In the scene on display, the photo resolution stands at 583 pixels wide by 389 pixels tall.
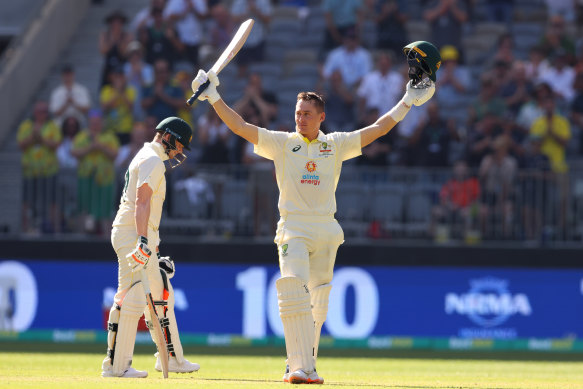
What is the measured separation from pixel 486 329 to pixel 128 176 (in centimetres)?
833

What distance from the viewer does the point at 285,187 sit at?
953cm

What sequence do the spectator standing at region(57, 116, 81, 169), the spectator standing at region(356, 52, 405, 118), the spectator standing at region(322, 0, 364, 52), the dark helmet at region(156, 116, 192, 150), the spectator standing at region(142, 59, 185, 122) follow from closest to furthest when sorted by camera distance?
the dark helmet at region(156, 116, 192, 150), the spectator standing at region(57, 116, 81, 169), the spectator standing at region(356, 52, 405, 118), the spectator standing at region(142, 59, 185, 122), the spectator standing at region(322, 0, 364, 52)

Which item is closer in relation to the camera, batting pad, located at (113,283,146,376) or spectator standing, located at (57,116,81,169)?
batting pad, located at (113,283,146,376)

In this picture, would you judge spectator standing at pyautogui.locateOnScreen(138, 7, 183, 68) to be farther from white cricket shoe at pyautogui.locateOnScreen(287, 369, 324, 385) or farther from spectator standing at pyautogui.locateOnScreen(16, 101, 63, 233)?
white cricket shoe at pyautogui.locateOnScreen(287, 369, 324, 385)

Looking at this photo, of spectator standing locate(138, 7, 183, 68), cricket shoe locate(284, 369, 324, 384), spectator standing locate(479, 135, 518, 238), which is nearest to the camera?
cricket shoe locate(284, 369, 324, 384)

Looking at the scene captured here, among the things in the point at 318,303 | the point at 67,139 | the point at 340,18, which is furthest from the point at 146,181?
the point at 340,18

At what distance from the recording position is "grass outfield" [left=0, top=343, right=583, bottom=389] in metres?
9.30

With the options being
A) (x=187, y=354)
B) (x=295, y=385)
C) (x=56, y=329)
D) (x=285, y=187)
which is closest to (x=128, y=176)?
(x=285, y=187)

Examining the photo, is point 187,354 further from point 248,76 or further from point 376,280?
point 248,76

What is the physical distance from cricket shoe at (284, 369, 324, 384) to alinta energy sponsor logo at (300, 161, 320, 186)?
1.61 metres

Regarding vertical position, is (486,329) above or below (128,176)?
below

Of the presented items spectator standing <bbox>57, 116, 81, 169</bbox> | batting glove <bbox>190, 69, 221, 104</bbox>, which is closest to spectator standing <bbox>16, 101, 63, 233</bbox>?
spectator standing <bbox>57, 116, 81, 169</bbox>

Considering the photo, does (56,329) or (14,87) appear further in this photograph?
(14,87)

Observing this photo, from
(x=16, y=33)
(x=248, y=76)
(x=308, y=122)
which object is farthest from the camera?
(x=16, y=33)
